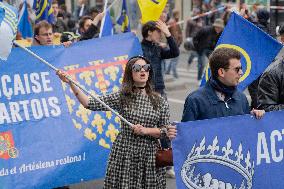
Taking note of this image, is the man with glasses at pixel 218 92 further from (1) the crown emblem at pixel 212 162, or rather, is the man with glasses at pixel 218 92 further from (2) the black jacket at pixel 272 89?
(2) the black jacket at pixel 272 89

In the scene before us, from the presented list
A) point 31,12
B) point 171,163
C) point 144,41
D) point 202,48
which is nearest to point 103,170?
point 144,41

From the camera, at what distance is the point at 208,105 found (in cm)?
465

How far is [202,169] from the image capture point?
4.70m

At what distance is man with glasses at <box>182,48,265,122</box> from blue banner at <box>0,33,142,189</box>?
88.9 inches

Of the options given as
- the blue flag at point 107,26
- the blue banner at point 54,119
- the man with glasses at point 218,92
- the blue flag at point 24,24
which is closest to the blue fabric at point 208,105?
the man with glasses at point 218,92

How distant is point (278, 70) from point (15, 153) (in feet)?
8.30

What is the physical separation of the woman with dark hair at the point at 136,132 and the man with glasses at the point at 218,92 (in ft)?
1.44

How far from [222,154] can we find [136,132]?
2.15 feet

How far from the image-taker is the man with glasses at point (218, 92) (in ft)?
15.2

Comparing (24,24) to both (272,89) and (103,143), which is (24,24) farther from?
(272,89)

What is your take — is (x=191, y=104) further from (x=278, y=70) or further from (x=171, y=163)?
(x=278, y=70)

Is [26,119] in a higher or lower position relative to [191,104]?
lower

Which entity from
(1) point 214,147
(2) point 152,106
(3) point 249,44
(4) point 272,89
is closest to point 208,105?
(1) point 214,147

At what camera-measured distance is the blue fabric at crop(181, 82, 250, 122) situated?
182 inches
